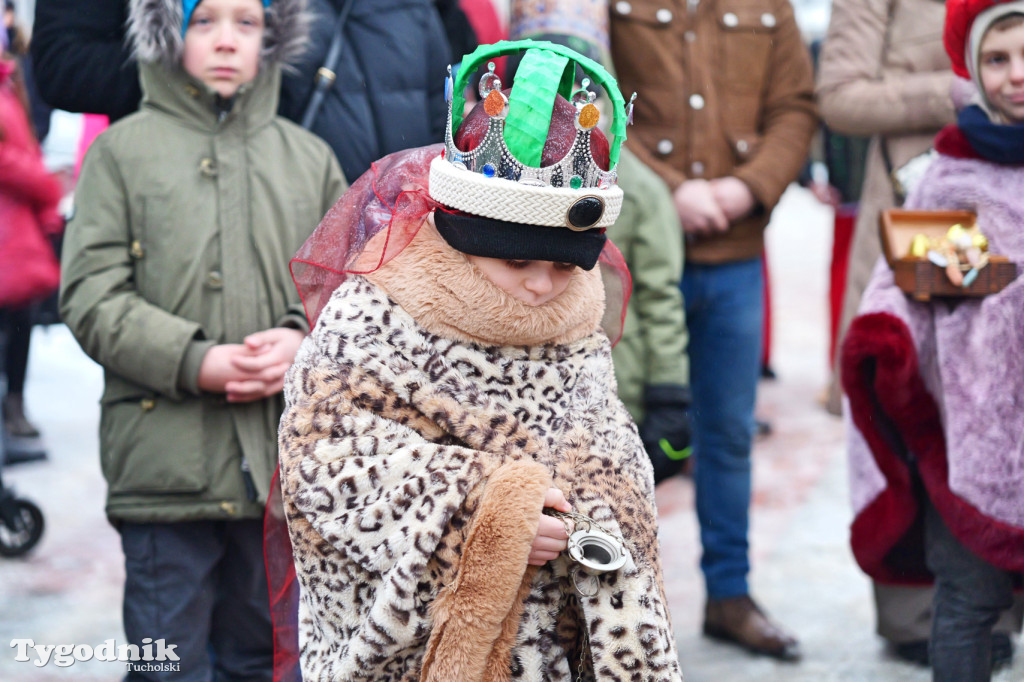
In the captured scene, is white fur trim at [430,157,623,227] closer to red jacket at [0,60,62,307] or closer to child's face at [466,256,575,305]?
child's face at [466,256,575,305]

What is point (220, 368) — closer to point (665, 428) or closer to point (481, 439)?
point (481, 439)

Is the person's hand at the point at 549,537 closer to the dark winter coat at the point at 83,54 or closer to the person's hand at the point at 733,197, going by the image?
the dark winter coat at the point at 83,54

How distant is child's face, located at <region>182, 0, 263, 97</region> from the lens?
10.1 feet

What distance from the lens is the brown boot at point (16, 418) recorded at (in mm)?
6168

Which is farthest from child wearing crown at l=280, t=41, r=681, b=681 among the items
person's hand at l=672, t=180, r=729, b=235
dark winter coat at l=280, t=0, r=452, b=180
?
person's hand at l=672, t=180, r=729, b=235

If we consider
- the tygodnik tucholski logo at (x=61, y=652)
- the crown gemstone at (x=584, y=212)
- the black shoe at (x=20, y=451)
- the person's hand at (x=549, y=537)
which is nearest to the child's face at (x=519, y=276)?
the crown gemstone at (x=584, y=212)

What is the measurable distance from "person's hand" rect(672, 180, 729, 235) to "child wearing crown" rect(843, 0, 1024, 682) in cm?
74

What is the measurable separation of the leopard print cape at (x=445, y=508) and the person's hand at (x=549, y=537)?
4 cm

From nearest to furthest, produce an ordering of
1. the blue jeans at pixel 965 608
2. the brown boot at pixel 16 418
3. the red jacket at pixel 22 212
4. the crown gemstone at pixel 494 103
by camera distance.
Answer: the crown gemstone at pixel 494 103
the blue jeans at pixel 965 608
the red jacket at pixel 22 212
the brown boot at pixel 16 418

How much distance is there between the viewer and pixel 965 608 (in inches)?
126

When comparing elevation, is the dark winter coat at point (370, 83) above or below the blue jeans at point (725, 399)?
above

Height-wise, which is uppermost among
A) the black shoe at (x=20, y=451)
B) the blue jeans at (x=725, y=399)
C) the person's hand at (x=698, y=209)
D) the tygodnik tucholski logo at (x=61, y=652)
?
the person's hand at (x=698, y=209)

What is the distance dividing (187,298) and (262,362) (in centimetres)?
29

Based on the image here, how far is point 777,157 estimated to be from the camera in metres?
4.14
